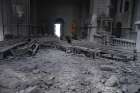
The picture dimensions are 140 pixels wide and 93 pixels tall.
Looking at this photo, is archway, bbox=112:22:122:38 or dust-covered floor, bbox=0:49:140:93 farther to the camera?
archway, bbox=112:22:122:38

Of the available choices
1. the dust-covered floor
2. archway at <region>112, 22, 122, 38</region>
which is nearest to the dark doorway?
archway at <region>112, 22, 122, 38</region>

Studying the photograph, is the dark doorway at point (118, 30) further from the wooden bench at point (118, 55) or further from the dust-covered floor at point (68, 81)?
the dust-covered floor at point (68, 81)

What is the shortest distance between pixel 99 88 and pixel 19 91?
1771 mm

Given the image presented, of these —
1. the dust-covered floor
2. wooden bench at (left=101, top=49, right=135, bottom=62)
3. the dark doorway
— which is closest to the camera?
the dust-covered floor

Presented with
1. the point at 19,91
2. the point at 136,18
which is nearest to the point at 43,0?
the point at 136,18

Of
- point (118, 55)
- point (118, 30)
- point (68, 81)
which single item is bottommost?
point (68, 81)

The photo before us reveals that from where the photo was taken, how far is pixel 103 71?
5016mm

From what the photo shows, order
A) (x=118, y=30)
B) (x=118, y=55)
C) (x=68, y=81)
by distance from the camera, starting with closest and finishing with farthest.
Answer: (x=68, y=81) < (x=118, y=55) < (x=118, y=30)

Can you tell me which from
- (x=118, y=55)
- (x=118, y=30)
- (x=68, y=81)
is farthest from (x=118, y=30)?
(x=68, y=81)

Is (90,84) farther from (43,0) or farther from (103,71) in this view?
(43,0)

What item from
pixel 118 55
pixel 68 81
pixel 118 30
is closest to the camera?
pixel 68 81

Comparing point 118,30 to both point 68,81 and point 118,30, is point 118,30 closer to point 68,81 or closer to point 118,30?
point 118,30

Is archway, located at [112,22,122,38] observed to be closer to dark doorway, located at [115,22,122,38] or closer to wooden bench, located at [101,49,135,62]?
dark doorway, located at [115,22,122,38]

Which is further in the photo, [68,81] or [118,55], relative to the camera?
[118,55]
